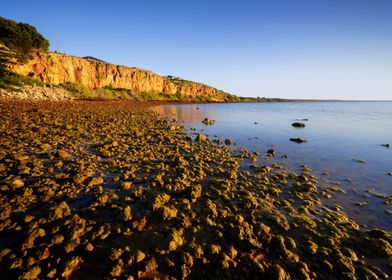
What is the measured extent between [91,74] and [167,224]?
85.6 m

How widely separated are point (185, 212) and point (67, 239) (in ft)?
11.0

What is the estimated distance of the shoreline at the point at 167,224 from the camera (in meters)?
4.18

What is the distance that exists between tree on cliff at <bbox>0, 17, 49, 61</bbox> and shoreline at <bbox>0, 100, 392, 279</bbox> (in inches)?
2376

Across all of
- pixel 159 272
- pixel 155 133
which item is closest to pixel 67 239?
pixel 159 272

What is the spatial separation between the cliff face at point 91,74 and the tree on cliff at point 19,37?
7.78 feet

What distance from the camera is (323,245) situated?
530cm

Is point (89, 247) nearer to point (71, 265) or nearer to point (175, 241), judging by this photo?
point (71, 265)

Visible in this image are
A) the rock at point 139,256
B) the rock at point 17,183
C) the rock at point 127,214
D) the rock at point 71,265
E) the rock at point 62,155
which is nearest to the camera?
the rock at point 71,265

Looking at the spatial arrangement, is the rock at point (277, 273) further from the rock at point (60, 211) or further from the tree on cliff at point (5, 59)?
the tree on cliff at point (5, 59)

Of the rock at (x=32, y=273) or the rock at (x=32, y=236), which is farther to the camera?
the rock at (x=32, y=236)

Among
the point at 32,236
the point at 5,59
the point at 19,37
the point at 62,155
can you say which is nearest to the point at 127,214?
the point at 32,236

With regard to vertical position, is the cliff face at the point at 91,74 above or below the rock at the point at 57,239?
above

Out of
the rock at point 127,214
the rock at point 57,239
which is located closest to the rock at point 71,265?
the rock at point 57,239

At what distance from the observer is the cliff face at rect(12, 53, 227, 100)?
52.8 metres
